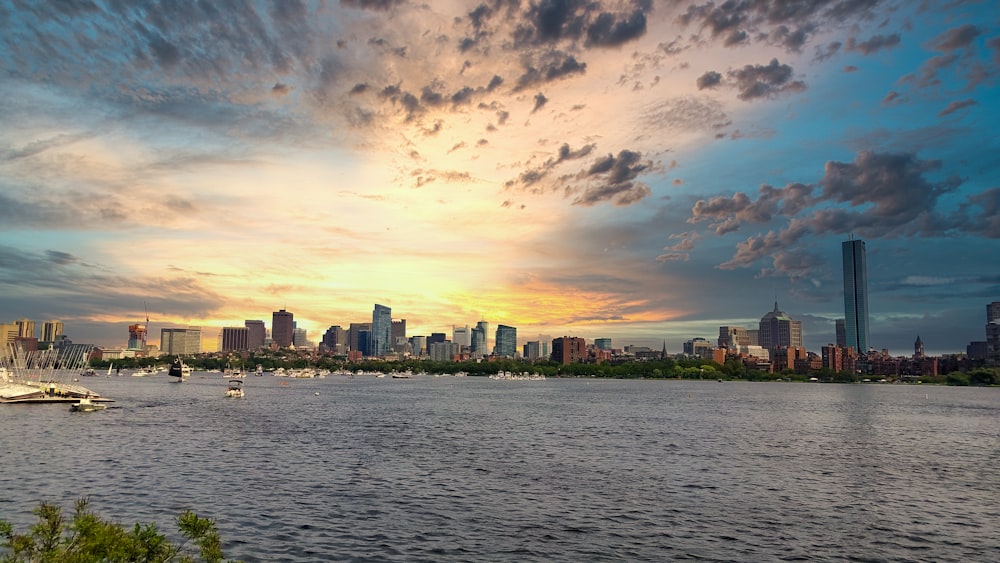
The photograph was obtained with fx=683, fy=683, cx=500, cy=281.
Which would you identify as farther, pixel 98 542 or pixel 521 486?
pixel 521 486

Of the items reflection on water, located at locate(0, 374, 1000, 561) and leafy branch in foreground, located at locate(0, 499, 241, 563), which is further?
reflection on water, located at locate(0, 374, 1000, 561)

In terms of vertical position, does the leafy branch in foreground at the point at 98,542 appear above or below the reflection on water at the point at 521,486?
above

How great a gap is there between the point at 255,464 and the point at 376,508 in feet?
75.0

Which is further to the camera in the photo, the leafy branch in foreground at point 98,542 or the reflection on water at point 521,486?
the reflection on water at point 521,486

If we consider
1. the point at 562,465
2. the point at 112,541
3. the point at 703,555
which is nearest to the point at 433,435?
the point at 562,465

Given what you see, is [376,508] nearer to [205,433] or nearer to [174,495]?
[174,495]

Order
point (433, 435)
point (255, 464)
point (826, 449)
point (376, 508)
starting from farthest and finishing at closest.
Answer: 1. point (433, 435)
2. point (826, 449)
3. point (255, 464)
4. point (376, 508)

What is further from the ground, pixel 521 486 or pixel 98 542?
pixel 98 542

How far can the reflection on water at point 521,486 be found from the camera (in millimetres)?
39031

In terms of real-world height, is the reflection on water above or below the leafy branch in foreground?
below

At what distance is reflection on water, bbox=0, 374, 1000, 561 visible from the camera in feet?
128

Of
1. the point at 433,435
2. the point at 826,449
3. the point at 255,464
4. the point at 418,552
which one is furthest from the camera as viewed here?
the point at 433,435

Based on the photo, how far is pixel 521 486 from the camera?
2154 inches

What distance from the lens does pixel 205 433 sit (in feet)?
289
